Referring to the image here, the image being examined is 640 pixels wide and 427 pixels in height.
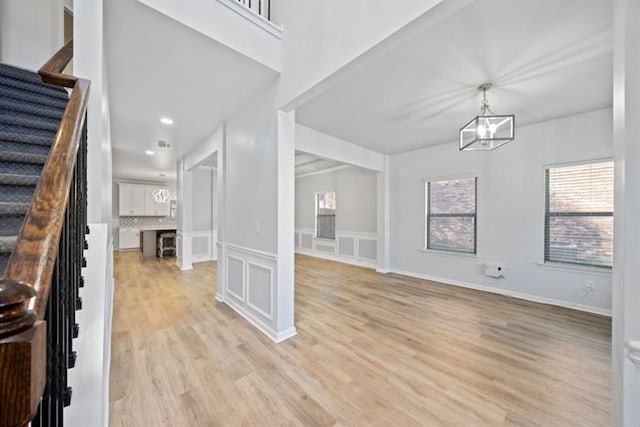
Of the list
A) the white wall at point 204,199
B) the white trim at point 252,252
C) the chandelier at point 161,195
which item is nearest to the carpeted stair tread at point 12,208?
the white trim at point 252,252

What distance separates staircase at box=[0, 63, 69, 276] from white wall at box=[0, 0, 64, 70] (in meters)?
0.99

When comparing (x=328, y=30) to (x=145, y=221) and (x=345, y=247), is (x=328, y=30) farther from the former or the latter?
(x=145, y=221)

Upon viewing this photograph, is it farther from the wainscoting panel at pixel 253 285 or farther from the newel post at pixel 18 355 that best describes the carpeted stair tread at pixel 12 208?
the wainscoting panel at pixel 253 285

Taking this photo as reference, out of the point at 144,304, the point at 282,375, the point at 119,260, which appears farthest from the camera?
the point at 119,260

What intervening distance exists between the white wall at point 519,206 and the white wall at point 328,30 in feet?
11.1

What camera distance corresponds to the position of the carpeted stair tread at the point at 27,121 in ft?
5.60

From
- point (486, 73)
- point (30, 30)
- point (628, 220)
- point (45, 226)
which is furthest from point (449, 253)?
point (30, 30)

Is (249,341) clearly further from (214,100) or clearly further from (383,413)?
(214,100)

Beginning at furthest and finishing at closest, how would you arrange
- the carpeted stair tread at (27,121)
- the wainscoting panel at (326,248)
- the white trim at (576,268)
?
the wainscoting panel at (326,248)
the white trim at (576,268)
the carpeted stair tread at (27,121)

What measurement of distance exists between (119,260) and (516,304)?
8.55 metres

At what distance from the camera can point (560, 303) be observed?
3.41 metres

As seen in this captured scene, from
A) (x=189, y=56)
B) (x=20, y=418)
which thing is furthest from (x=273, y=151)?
(x=20, y=418)

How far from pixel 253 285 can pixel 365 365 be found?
1.49 metres

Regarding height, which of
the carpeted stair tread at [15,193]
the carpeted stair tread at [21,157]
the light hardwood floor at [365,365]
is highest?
the carpeted stair tread at [21,157]
